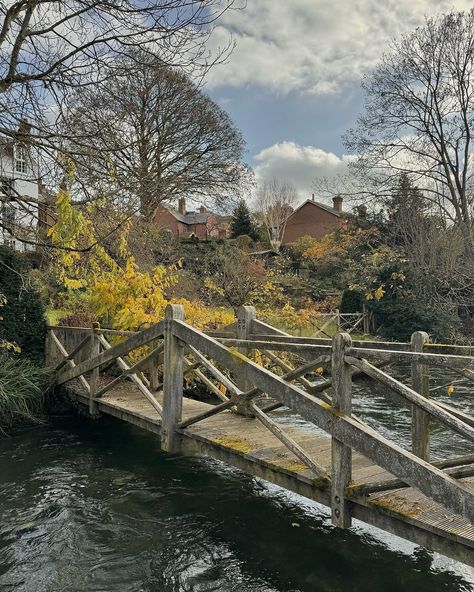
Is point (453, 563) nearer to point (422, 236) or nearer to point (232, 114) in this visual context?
point (422, 236)

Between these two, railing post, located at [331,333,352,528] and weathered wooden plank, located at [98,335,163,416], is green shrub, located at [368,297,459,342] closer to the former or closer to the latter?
weathered wooden plank, located at [98,335,163,416]

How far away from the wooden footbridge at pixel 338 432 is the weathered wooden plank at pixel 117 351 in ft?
0.08

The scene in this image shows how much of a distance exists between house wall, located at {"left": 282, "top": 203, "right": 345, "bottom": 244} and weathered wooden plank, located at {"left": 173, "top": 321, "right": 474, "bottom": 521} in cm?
4075

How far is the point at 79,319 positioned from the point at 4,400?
3194mm

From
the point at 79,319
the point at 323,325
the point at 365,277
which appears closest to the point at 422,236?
the point at 365,277

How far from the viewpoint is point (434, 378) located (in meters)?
14.1

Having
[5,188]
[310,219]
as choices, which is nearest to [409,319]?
[5,188]

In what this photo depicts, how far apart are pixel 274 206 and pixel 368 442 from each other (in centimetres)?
5048

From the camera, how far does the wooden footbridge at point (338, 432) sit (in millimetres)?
3320

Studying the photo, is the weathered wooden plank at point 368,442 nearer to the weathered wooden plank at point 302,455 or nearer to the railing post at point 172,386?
the weathered wooden plank at point 302,455

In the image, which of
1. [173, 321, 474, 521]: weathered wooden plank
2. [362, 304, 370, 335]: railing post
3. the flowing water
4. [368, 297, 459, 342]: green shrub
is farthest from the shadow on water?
[362, 304, 370, 335]: railing post

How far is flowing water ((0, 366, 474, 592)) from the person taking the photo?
422cm

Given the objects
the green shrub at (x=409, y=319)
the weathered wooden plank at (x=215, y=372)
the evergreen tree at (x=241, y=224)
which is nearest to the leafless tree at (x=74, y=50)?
the weathered wooden plank at (x=215, y=372)

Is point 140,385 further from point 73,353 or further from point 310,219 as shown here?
point 310,219
